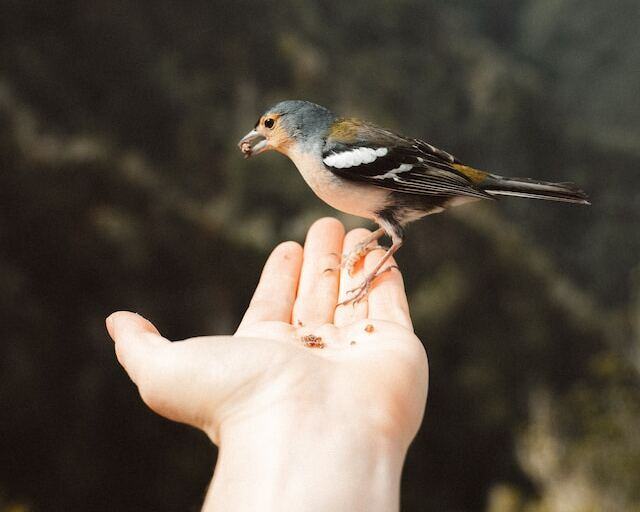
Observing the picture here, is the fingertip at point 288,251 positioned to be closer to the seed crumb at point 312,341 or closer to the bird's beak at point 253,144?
the bird's beak at point 253,144

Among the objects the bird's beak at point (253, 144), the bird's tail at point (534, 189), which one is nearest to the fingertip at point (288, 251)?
the bird's beak at point (253, 144)

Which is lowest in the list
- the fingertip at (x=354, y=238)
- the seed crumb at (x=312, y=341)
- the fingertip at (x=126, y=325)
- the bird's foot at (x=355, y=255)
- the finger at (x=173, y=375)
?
the finger at (x=173, y=375)

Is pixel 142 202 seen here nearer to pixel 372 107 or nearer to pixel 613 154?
pixel 372 107

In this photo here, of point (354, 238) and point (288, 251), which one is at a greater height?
point (354, 238)

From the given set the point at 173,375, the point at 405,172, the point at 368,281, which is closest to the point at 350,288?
the point at 368,281

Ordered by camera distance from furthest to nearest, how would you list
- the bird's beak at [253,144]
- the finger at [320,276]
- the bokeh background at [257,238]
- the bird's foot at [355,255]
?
the bokeh background at [257,238], the bird's foot at [355,255], the bird's beak at [253,144], the finger at [320,276]

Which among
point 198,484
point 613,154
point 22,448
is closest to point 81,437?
point 22,448

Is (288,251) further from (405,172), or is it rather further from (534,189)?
(534,189)
